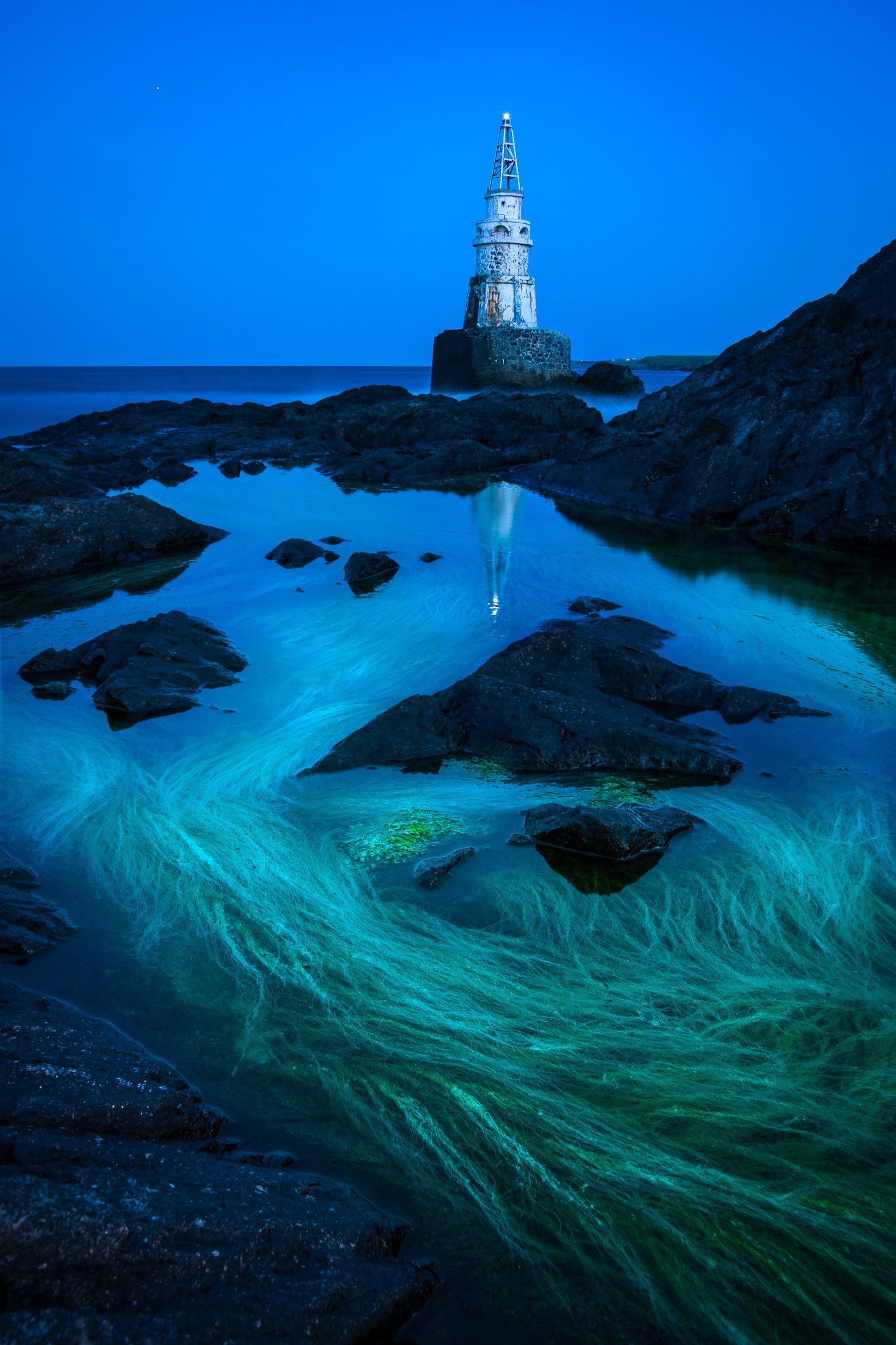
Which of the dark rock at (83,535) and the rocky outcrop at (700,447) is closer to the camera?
the dark rock at (83,535)

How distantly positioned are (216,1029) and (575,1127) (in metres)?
0.95

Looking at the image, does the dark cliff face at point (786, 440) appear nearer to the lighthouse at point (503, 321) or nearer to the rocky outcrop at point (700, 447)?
the rocky outcrop at point (700, 447)

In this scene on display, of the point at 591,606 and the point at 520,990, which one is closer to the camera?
the point at 520,990

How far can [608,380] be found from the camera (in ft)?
156

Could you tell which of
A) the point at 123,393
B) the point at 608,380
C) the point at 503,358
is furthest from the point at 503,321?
the point at 123,393

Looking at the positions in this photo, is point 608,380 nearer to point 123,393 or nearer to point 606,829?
point 123,393

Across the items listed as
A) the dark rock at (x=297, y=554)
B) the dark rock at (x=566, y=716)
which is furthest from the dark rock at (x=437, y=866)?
the dark rock at (x=297, y=554)

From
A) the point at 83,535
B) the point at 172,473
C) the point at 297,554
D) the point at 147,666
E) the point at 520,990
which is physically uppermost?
the point at 172,473

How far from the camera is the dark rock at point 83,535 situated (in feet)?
26.7

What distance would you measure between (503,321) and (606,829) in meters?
50.7

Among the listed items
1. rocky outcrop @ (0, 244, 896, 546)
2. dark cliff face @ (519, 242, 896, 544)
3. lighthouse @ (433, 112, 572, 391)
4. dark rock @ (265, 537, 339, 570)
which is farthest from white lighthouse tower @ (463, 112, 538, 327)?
dark rock @ (265, 537, 339, 570)

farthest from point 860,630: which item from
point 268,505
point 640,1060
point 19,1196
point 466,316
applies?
point 466,316

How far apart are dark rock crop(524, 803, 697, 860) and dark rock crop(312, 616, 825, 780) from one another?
59 centimetres

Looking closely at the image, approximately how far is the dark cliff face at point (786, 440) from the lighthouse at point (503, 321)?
36.2 metres
